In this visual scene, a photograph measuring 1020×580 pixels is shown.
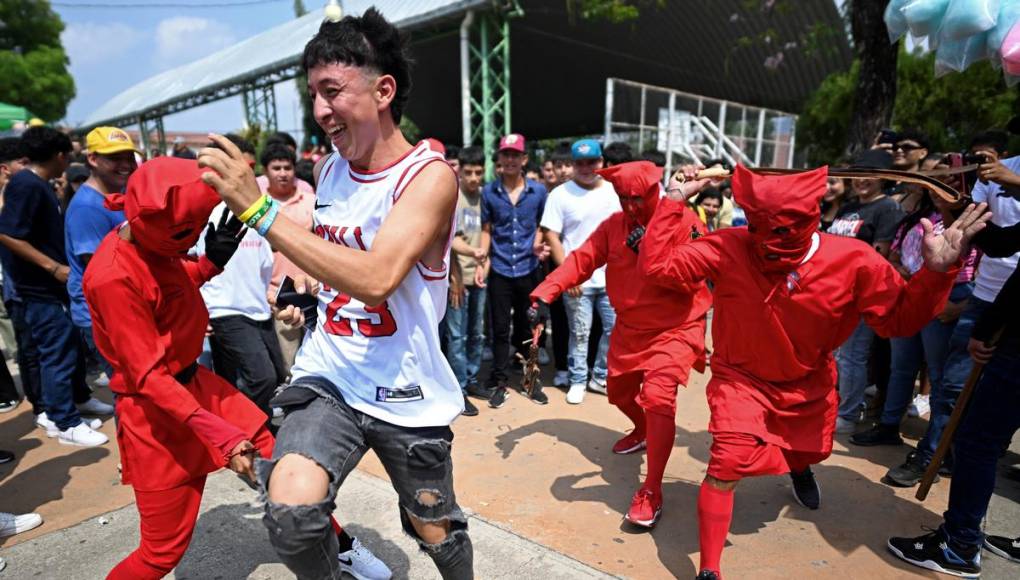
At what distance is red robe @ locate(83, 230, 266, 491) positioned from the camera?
7.23ft

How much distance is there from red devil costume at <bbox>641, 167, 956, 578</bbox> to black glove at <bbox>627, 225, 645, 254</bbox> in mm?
841

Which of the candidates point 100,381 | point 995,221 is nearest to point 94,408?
point 100,381

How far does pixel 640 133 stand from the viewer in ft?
38.5

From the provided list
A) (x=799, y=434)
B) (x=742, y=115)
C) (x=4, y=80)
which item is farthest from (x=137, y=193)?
(x=4, y=80)

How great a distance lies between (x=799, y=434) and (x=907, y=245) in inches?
82.7

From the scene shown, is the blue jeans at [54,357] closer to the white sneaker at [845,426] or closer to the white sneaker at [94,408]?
the white sneaker at [94,408]

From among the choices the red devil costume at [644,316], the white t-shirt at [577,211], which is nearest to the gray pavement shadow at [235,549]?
the red devil costume at [644,316]

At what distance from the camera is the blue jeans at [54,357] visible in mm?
4504

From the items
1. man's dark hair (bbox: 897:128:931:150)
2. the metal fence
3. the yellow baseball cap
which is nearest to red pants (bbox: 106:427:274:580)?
the yellow baseball cap

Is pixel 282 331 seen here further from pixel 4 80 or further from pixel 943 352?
pixel 4 80

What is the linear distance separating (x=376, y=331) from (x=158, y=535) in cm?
121

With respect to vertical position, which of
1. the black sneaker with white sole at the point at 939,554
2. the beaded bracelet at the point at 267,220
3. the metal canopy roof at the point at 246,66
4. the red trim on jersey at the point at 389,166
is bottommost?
the black sneaker with white sole at the point at 939,554

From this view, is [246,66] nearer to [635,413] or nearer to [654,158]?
[654,158]

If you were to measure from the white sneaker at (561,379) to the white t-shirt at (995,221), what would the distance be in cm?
330
